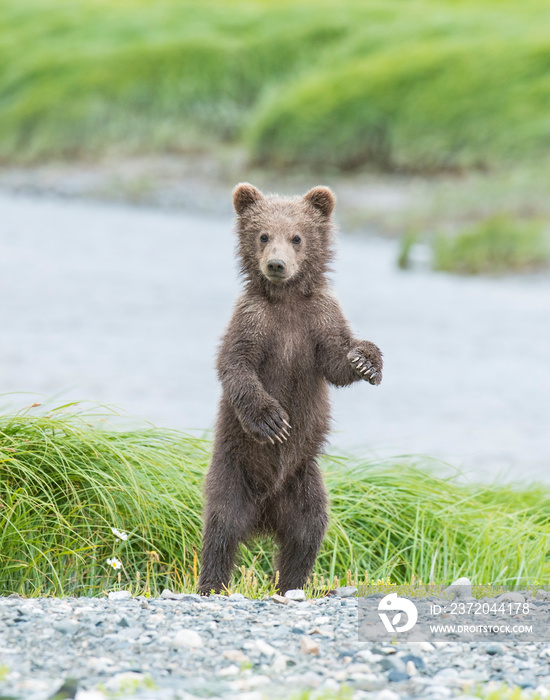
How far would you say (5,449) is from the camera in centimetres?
446

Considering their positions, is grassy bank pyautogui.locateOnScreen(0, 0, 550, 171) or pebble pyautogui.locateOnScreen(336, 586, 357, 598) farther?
grassy bank pyautogui.locateOnScreen(0, 0, 550, 171)

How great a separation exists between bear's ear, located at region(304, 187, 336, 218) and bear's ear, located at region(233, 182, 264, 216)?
201mm

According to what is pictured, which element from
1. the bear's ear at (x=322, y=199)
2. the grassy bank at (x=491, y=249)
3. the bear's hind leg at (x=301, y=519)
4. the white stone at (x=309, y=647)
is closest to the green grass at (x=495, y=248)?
the grassy bank at (x=491, y=249)

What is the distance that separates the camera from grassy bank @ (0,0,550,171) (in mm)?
17688

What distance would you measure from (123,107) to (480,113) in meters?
7.12

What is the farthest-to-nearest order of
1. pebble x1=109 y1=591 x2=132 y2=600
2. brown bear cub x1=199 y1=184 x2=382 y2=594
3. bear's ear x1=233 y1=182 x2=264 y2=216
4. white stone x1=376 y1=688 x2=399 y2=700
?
bear's ear x1=233 y1=182 x2=264 y2=216 < brown bear cub x1=199 y1=184 x2=382 y2=594 < pebble x1=109 y1=591 x2=132 y2=600 < white stone x1=376 y1=688 x2=399 y2=700

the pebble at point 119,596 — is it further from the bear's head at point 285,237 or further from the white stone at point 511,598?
the white stone at point 511,598

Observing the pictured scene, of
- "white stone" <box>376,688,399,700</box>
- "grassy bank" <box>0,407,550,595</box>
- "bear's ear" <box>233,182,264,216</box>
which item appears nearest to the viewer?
"white stone" <box>376,688,399,700</box>

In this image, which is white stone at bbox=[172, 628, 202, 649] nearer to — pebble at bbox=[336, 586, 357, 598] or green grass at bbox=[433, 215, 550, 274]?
pebble at bbox=[336, 586, 357, 598]

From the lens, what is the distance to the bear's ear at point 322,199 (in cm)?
395

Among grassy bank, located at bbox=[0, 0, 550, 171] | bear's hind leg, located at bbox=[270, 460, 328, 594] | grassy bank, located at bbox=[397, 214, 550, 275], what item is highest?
grassy bank, located at bbox=[0, 0, 550, 171]

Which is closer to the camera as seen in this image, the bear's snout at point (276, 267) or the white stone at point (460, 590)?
the bear's snout at point (276, 267)

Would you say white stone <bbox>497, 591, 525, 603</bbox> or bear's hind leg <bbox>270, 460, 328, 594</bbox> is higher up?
bear's hind leg <bbox>270, 460, 328, 594</bbox>

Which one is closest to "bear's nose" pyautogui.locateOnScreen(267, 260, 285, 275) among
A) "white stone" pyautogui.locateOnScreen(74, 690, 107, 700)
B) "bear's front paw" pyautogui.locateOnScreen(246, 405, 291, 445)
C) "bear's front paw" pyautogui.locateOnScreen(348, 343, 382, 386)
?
"bear's front paw" pyautogui.locateOnScreen(348, 343, 382, 386)
